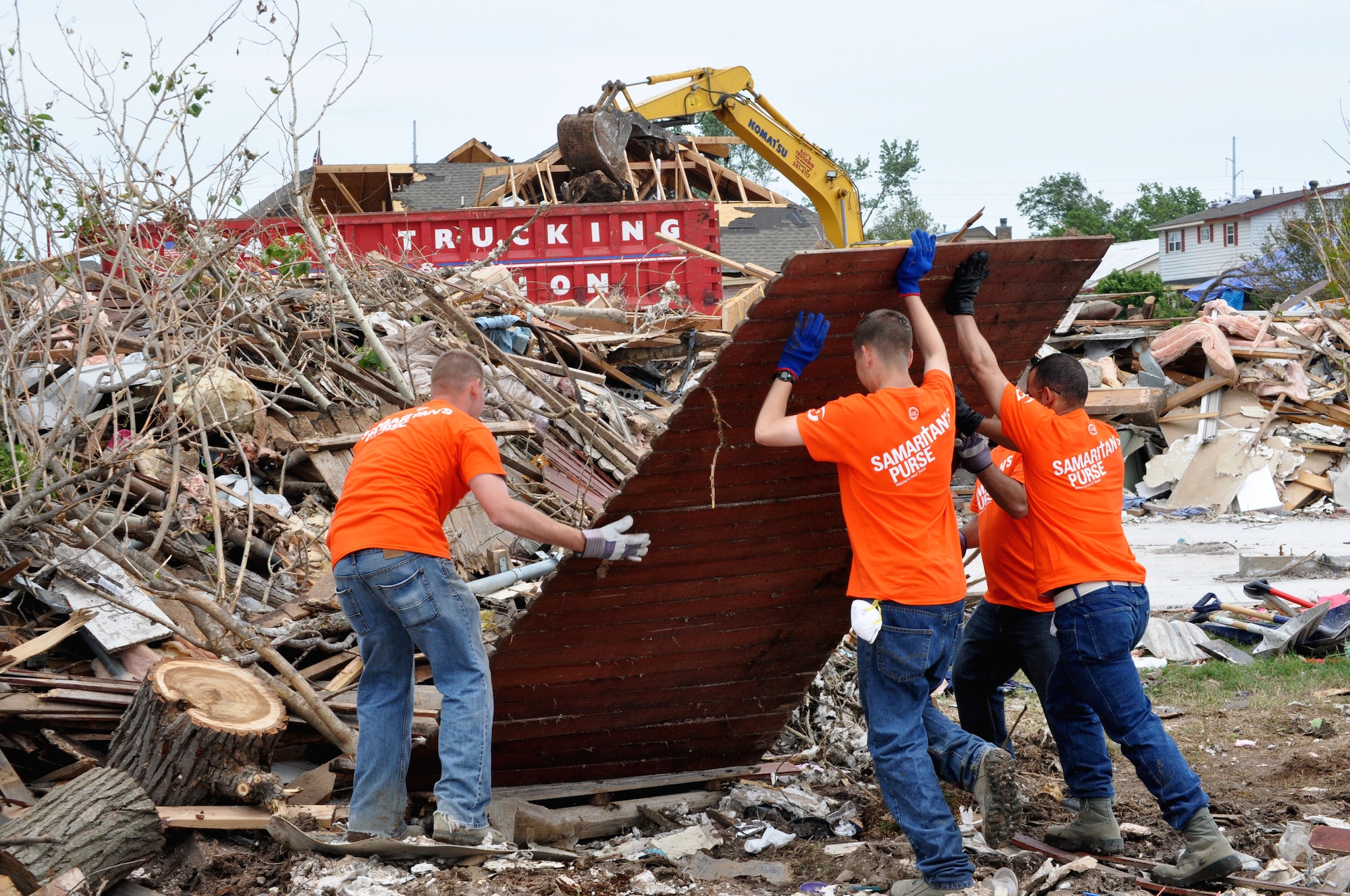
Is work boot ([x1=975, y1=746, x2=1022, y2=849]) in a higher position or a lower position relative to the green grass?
higher

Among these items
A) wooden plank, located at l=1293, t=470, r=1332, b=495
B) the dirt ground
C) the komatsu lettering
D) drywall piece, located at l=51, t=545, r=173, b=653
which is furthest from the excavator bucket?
the dirt ground

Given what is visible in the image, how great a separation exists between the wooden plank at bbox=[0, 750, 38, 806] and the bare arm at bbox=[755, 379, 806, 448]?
301cm

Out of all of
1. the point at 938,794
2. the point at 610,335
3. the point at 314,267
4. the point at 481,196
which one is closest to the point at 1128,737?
the point at 938,794

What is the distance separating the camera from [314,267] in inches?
374

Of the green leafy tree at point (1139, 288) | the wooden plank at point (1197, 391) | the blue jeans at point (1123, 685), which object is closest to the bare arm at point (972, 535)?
the blue jeans at point (1123, 685)

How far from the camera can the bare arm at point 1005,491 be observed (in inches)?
155

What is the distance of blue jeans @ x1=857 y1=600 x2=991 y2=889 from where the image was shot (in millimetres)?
3389

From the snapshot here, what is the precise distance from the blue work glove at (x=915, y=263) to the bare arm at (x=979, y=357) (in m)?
0.27

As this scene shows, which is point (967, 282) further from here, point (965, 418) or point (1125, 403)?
point (1125, 403)

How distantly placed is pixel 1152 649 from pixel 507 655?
4.62m

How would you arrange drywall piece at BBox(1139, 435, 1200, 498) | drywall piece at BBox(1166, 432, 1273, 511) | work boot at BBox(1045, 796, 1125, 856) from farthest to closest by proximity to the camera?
1. drywall piece at BBox(1139, 435, 1200, 498)
2. drywall piece at BBox(1166, 432, 1273, 511)
3. work boot at BBox(1045, 796, 1125, 856)

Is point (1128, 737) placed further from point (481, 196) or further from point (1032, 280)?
point (481, 196)

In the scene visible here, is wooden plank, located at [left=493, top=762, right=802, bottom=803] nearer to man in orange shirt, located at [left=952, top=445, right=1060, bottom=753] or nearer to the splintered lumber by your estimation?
man in orange shirt, located at [left=952, top=445, right=1060, bottom=753]

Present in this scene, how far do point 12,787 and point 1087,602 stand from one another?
393 centimetres
